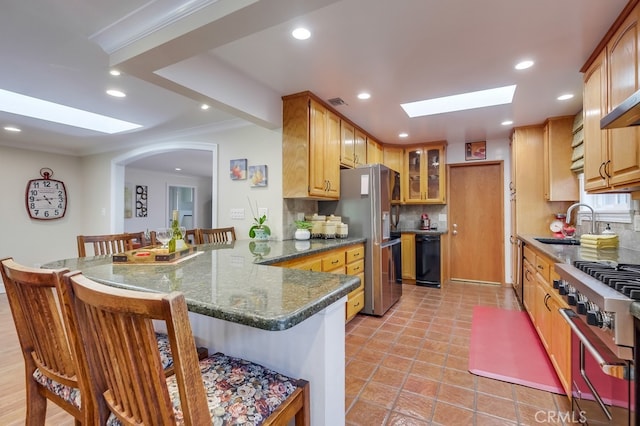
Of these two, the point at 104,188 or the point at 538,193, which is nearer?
the point at 538,193

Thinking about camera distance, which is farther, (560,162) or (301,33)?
(560,162)

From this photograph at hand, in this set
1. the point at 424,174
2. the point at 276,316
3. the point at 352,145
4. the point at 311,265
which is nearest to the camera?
the point at 276,316

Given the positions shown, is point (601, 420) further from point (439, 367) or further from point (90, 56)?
point (90, 56)

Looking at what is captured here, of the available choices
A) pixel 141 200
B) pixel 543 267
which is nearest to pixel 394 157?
pixel 543 267

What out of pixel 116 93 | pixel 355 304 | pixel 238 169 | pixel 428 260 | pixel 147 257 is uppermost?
pixel 116 93

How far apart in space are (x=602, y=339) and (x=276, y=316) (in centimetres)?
127

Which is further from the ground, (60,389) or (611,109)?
(611,109)

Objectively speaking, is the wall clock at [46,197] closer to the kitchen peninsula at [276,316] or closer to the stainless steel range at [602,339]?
the kitchen peninsula at [276,316]

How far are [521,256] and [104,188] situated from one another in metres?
6.14

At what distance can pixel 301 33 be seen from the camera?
1.92 m

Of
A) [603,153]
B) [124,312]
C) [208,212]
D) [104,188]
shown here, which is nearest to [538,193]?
[603,153]

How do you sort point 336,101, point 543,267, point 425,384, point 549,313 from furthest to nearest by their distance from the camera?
point 336,101, point 543,267, point 549,313, point 425,384

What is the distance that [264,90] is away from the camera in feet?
9.23

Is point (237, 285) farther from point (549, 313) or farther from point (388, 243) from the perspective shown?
point (388, 243)
